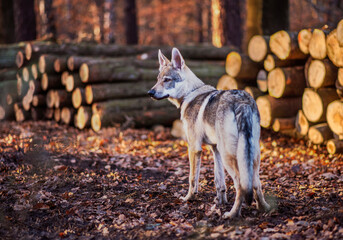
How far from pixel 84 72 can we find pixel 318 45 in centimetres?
642

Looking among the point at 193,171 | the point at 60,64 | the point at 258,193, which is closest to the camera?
the point at 258,193

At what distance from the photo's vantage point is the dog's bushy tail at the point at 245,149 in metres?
3.97

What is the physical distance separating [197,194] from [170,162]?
2277 millimetres

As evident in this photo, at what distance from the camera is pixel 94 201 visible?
5250mm

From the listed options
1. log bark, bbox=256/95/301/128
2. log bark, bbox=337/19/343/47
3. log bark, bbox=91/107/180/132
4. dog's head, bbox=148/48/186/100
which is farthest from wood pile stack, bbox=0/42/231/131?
log bark, bbox=337/19/343/47

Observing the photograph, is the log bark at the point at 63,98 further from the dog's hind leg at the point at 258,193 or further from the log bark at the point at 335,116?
the dog's hind leg at the point at 258,193

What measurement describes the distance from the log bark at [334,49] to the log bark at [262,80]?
195 centimetres

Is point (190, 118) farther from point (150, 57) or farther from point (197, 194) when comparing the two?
point (150, 57)

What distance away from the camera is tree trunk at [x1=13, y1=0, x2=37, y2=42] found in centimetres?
1611

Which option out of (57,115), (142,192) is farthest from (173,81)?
(57,115)

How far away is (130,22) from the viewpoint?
796 inches

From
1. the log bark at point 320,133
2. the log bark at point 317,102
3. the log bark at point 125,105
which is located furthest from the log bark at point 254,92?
the log bark at point 125,105

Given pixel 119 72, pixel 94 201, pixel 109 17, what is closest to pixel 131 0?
pixel 109 17

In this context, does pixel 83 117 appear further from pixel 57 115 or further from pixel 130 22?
pixel 130 22
